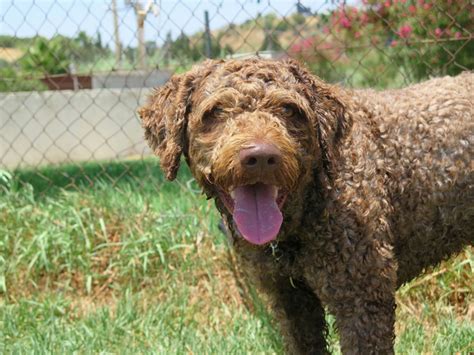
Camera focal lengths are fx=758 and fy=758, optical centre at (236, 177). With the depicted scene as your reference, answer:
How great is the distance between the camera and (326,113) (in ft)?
10.5

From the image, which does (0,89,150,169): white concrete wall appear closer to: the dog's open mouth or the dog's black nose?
the dog's open mouth

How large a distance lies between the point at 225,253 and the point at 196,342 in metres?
1.00

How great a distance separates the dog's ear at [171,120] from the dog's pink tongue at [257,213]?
0.44 metres

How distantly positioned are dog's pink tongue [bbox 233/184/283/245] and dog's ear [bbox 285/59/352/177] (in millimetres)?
391

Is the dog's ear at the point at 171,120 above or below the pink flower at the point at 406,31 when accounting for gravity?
above

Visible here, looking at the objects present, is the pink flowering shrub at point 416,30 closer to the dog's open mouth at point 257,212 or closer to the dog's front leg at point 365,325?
the dog's front leg at point 365,325

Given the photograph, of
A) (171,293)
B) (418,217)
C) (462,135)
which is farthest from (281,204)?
(171,293)

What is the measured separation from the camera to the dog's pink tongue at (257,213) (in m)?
2.91

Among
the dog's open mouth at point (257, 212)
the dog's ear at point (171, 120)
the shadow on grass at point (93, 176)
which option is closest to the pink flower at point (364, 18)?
the shadow on grass at point (93, 176)

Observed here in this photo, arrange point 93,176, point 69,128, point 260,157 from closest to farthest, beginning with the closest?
1. point 260,157
2. point 93,176
3. point 69,128

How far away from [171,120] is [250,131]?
540 mm

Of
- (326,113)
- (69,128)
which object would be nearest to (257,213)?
(326,113)

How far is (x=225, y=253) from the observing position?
5031 mm

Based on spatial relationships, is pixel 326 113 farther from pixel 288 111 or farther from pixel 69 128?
pixel 69 128
